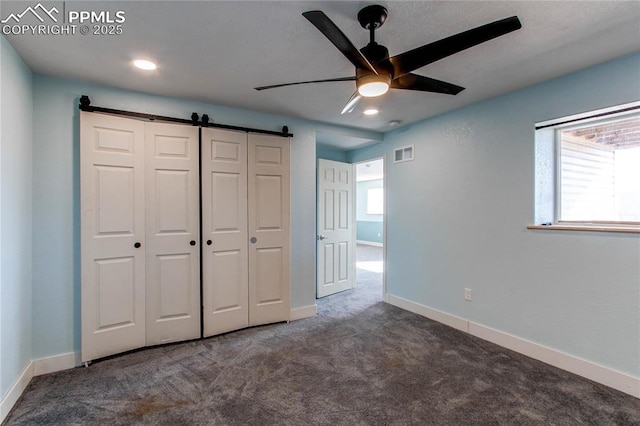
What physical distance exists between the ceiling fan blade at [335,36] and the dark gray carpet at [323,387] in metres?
2.06

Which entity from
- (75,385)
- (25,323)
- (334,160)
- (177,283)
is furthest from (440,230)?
(25,323)

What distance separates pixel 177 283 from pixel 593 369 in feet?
11.5

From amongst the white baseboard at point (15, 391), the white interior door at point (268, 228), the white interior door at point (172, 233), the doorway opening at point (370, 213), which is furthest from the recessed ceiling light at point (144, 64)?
the doorway opening at point (370, 213)

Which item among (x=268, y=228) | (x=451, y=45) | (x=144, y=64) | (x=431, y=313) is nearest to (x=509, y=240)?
(x=431, y=313)

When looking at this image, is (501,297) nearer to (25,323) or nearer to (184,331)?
(184,331)

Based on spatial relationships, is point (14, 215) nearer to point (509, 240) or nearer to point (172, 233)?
point (172, 233)

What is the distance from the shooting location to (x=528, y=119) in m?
2.64

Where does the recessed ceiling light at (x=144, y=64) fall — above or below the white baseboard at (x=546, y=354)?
above

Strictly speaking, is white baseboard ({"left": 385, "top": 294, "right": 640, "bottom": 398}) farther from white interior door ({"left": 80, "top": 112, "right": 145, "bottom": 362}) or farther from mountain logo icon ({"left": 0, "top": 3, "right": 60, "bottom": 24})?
mountain logo icon ({"left": 0, "top": 3, "right": 60, "bottom": 24})

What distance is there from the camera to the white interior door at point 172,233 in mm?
2756

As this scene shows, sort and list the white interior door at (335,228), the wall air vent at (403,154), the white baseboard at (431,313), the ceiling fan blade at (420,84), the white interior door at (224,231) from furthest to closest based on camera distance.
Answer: the white interior door at (335,228) → the wall air vent at (403,154) → the white baseboard at (431,313) → the white interior door at (224,231) → the ceiling fan blade at (420,84)

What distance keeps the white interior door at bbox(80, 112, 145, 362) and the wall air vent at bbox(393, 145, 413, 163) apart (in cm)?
293

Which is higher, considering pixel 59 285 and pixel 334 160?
pixel 334 160

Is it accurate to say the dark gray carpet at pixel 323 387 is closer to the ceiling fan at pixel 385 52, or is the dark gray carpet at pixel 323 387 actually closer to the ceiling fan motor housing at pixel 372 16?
the ceiling fan at pixel 385 52
